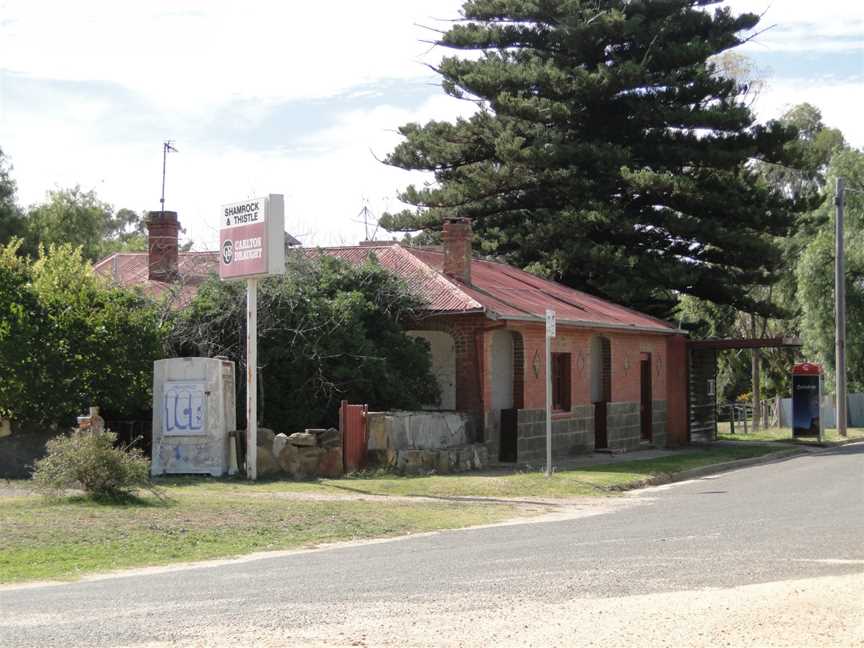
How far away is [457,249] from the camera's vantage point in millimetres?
27688

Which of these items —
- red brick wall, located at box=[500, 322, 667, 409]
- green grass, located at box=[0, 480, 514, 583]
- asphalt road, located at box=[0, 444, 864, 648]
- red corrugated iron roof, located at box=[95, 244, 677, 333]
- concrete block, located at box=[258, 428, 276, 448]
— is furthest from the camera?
red brick wall, located at box=[500, 322, 667, 409]

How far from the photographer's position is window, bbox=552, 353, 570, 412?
28297 millimetres

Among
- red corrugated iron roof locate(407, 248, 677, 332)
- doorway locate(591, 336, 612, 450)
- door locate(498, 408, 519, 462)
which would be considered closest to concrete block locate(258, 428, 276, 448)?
red corrugated iron roof locate(407, 248, 677, 332)

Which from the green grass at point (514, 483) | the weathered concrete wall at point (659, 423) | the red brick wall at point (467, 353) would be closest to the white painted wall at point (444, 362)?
the red brick wall at point (467, 353)

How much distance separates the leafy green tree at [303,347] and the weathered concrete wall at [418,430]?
0.93 m

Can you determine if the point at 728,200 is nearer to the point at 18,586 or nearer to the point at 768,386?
the point at 768,386

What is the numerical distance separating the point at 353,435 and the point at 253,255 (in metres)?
3.86

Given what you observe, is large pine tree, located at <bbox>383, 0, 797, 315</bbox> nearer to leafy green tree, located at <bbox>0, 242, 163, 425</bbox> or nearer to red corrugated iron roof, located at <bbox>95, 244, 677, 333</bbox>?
red corrugated iron roof, located at <bbox>95, 244, 677, 333</bbox>

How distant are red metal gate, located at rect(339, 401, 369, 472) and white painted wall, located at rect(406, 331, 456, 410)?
414 cm

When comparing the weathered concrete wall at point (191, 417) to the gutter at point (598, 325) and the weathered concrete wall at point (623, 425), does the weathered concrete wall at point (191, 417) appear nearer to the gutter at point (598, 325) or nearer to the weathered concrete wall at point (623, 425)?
the gutter at point (598, 325)

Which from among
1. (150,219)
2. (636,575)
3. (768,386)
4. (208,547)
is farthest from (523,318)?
(768,386)

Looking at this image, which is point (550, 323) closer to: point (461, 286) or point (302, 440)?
point (302, 440)

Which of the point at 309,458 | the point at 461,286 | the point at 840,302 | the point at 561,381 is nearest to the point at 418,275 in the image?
the point at 461,286

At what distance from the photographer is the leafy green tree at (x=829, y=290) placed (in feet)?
153
